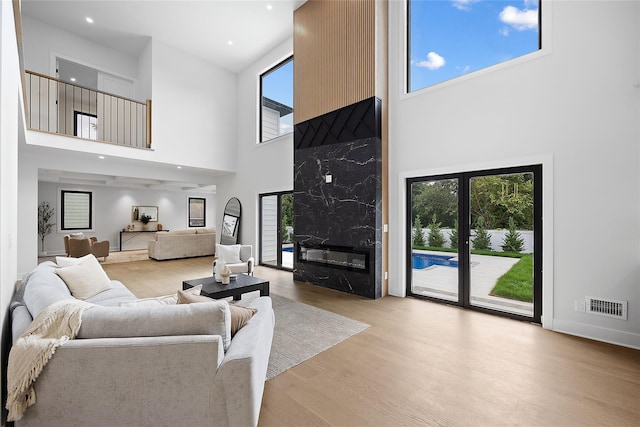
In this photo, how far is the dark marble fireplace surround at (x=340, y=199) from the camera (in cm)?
453

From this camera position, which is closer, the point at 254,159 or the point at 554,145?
the point at 554,145

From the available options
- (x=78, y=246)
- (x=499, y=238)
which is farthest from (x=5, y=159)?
(x=78, y=246)

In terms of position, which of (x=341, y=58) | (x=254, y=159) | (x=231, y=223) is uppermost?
(x=341, y=58)

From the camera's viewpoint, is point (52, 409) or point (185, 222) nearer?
point (52, 409)

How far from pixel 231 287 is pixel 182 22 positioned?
571cm

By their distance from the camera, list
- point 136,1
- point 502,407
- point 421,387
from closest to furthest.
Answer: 1. point 502,407
2. point 421,387
3. point 136,1

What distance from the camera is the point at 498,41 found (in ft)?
12.5

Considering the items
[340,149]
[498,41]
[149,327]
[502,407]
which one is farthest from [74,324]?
[498,41]

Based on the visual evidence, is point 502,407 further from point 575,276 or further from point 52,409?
point 52,409

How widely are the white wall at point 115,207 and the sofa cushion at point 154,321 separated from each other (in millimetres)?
10621

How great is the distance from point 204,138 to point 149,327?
6.71 m

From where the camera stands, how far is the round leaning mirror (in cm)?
796

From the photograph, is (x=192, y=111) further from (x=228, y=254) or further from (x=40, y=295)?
(x=40, y=295)

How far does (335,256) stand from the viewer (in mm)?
5020
